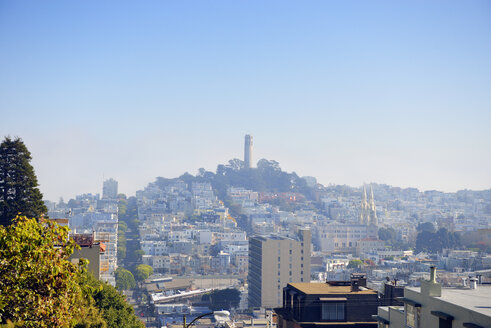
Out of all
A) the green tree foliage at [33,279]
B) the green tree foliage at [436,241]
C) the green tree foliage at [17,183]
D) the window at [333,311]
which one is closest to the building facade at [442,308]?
the green tree foliage at [33,279]

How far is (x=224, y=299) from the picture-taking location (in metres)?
94.9

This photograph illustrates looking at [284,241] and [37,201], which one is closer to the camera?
→ [37,201]

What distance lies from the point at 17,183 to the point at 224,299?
238ft

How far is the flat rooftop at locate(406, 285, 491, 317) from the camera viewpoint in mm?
11672

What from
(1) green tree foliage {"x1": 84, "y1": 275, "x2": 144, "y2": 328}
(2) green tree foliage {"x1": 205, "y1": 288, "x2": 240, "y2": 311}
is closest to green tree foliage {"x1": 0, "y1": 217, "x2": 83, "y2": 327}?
(1) green tree foliage {"x1": 84, "y1": 275, "x2": 144, "y2": 328}

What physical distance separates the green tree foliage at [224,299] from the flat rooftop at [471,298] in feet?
262

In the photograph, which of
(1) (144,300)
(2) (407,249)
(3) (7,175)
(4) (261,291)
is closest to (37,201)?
(3) (7,175)

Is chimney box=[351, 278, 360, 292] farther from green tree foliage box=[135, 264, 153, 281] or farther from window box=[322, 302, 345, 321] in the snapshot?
green tree foliage box=[135, 264, 153, 281]

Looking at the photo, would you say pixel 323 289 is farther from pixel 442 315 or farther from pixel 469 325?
pixel 469 325

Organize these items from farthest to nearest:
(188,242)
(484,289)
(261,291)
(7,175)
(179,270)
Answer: (188,242) < (179,270) < (261,291) < (7,175) < (484,289)

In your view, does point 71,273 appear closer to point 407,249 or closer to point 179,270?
point 179,270

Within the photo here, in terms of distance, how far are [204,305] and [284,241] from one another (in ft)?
48.0

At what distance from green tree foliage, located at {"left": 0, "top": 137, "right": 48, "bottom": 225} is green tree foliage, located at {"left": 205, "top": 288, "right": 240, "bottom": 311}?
69.5 meters

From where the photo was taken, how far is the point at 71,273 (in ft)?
32.3
